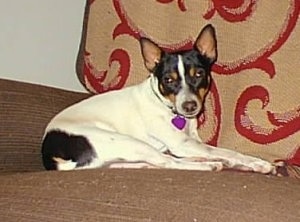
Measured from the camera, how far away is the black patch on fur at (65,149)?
1855mm

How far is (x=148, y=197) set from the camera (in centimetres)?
121

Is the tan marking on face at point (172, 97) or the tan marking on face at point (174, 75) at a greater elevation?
the tan marking on face at point (174, 75)

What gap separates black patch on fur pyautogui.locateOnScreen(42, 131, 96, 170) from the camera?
1.86 m

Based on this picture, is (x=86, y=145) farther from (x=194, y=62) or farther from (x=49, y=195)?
(x=49, y=195)

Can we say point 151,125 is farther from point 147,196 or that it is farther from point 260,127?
point 147,196

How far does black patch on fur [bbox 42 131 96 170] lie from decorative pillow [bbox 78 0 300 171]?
0.29 m

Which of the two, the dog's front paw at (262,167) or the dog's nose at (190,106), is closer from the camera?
the dog's front paw at (262,167)

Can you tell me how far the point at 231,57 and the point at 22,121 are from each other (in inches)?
22.3

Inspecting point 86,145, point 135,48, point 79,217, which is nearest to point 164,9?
point 135,48

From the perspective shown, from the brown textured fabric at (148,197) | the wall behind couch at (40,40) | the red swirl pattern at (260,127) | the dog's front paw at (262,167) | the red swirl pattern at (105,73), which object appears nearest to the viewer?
the brown textured fabric at (148,197)

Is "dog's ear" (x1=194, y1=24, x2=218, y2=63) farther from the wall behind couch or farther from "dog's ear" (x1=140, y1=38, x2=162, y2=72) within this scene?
the wall behind couch

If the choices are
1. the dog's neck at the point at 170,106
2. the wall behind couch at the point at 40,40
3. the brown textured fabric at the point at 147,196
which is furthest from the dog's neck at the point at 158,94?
the brown textured fabric at the point at 147,196

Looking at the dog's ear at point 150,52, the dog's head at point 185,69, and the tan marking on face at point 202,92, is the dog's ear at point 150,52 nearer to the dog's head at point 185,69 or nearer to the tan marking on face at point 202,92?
the dog's head at point 185,69

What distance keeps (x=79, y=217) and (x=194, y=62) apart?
0.87 m
